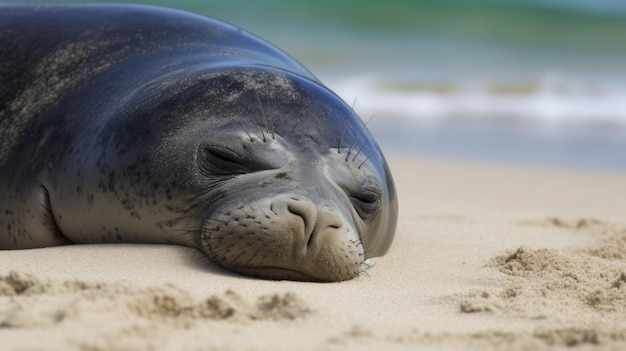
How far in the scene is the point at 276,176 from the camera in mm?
3645

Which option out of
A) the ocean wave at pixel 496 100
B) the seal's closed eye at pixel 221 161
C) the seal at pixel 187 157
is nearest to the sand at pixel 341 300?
the seal at pixel 187 157

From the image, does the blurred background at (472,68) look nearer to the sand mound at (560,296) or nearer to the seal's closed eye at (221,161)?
the sand mound at (560,296)

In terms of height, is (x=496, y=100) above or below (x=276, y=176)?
above

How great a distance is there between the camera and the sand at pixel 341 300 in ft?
8.27

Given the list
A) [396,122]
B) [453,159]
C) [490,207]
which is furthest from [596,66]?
[490,207]

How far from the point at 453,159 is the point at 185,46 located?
5.16m

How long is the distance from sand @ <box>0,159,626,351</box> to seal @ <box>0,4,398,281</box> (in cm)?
11

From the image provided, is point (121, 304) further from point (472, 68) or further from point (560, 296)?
point (472, 68)

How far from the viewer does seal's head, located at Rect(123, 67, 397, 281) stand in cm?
346

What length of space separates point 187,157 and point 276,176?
389 mm

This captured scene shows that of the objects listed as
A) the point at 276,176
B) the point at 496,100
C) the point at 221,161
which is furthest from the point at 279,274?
the point at 496,100

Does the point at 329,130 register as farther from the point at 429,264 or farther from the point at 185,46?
the point at 185,46

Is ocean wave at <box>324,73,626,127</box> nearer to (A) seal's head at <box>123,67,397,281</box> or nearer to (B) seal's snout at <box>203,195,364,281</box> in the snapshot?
(A) seal's head at <box>123,67,397,281</box>

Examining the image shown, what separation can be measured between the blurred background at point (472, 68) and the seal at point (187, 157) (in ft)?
17.6
